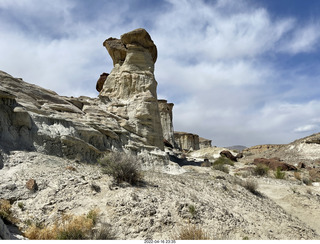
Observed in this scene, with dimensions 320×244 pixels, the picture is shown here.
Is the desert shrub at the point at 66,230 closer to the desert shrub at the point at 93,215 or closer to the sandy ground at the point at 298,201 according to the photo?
the desert shrub at the point at 93,215

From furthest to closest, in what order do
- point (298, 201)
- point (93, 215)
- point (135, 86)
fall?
point (135, 86)
point (298, 201)
point (93, 215)

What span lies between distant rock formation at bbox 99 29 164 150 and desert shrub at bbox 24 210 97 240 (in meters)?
10.2

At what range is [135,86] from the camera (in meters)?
19.2

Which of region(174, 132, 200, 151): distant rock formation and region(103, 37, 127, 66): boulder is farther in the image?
region(174, 132, 200, 151): distant rock formation

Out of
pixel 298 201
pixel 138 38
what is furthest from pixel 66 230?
pixel 138 38

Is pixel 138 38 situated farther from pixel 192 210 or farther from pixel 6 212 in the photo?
pixel 6 212

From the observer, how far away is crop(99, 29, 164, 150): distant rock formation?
57.1ft

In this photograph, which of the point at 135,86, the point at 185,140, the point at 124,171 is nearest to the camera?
the point at 124,171

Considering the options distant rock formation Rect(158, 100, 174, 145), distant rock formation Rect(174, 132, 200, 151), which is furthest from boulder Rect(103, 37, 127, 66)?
distant rock formation Rect(174, 132, 200, 151)

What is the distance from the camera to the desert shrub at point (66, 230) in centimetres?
548

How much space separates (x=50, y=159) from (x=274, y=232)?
24.9 feet

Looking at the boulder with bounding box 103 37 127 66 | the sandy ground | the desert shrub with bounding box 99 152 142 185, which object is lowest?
the sandy ground

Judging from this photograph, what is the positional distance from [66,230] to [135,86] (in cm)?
1439

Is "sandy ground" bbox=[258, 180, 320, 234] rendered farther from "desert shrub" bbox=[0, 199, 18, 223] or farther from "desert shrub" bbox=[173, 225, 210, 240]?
"desert shrub" bbox=[0, 199, 18, 223]
